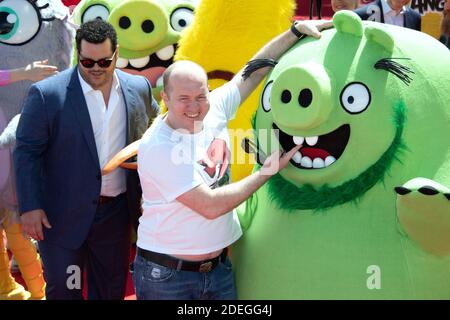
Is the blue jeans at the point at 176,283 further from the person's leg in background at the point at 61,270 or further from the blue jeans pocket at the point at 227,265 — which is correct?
the person's leg in background at the point at 61,270

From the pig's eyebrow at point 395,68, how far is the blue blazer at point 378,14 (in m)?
1.87

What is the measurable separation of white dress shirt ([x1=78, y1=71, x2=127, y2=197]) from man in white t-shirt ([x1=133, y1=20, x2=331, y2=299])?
48cm

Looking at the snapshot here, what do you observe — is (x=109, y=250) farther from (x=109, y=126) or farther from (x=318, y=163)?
(x=318, y=163)

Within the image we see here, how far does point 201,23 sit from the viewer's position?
3455 mm

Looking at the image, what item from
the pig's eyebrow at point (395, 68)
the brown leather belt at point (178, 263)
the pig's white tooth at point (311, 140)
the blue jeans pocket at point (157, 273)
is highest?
the pig's eyebrow at point (395, 68)

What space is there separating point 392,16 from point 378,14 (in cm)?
14

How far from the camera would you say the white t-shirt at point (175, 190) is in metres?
2.15

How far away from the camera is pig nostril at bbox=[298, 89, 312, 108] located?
222 cm

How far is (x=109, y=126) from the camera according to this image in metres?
2.72

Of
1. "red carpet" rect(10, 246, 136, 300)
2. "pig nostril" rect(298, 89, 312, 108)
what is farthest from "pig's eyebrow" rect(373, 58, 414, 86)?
"red carpet" rect(10, 246, 136, 300)

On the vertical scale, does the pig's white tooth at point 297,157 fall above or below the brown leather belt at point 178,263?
above

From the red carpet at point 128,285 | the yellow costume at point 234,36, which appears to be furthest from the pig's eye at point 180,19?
the red carpet at point 128,285

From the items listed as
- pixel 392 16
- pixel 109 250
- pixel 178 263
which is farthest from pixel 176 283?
pixel 392 16

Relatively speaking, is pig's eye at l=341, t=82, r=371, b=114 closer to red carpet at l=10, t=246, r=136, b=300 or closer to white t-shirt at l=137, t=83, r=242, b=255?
white t-shirt at l=137, t=83, r=242, b=255
